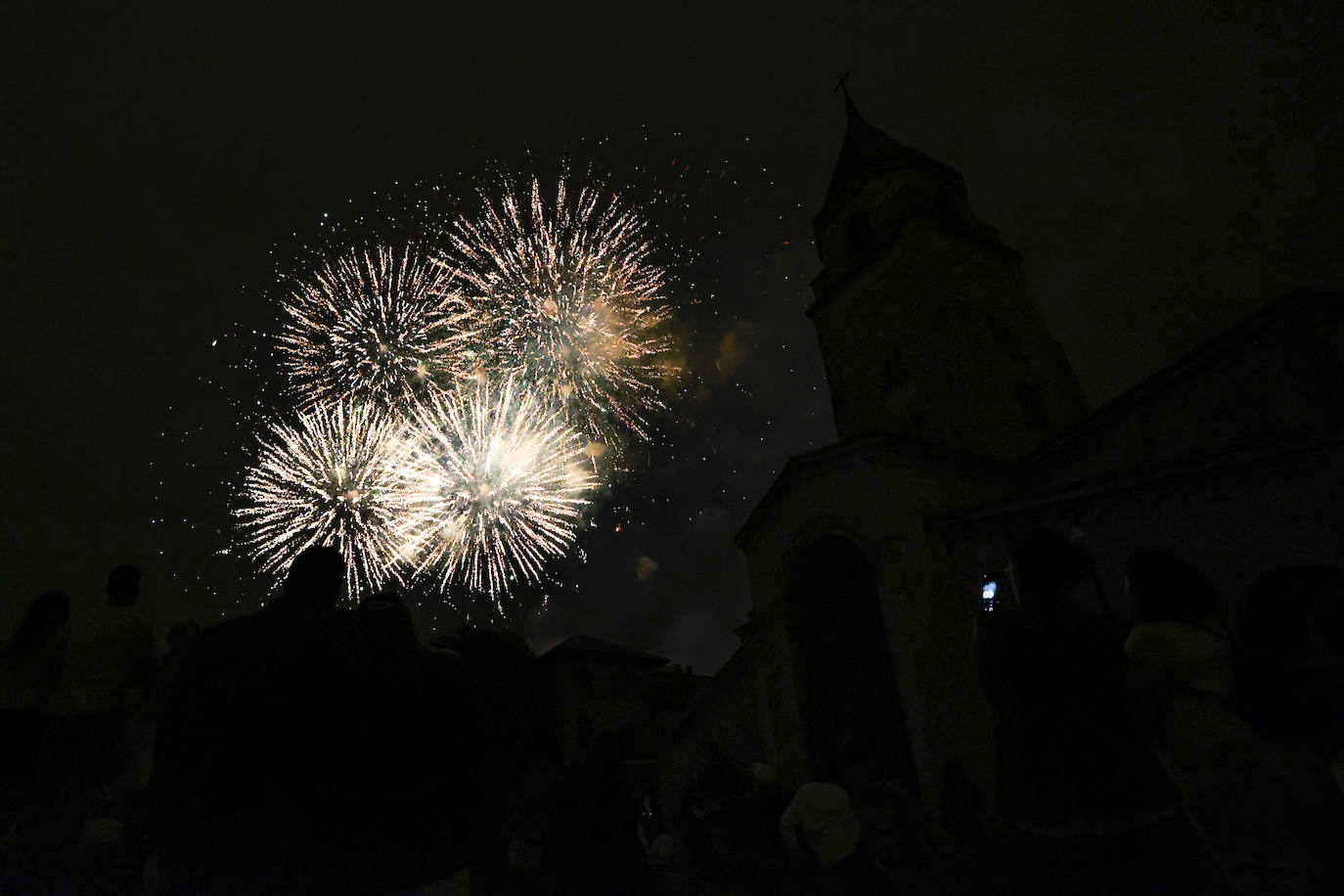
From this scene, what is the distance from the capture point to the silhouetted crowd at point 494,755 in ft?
5.48

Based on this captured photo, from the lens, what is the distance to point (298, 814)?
166 cm

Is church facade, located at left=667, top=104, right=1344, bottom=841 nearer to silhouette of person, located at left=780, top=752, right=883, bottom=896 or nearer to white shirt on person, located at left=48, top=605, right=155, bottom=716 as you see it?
silhouette of person, located at left=780, top=752, right=883, bottom=896

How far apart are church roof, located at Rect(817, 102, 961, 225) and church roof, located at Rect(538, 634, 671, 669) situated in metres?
22.9

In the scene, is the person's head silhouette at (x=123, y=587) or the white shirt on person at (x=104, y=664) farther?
the person's head silhouette at (x=123, y=587)

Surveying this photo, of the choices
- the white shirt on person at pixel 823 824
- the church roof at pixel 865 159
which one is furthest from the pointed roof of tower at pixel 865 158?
the white shirt on person at pixel 823 824

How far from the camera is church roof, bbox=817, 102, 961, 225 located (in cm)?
2530

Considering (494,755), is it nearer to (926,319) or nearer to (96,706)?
(96,706)

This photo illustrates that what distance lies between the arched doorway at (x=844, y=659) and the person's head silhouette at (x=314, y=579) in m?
13.2

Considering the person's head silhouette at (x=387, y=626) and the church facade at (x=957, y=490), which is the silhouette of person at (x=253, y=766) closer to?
the person's head silhouette at (x=387, y=626)

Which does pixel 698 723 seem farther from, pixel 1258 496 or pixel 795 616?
pixel 1258 496

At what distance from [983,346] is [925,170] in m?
8.63

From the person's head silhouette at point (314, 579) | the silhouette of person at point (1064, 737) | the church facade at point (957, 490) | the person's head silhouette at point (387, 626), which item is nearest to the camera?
the person's head silhouette at point (387, 626)

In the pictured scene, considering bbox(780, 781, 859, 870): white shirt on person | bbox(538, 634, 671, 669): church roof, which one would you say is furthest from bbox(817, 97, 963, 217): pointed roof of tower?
bbox(780, 781, 859, 870): white shirt on person

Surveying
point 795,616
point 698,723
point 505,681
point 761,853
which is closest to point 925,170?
point 795,616
